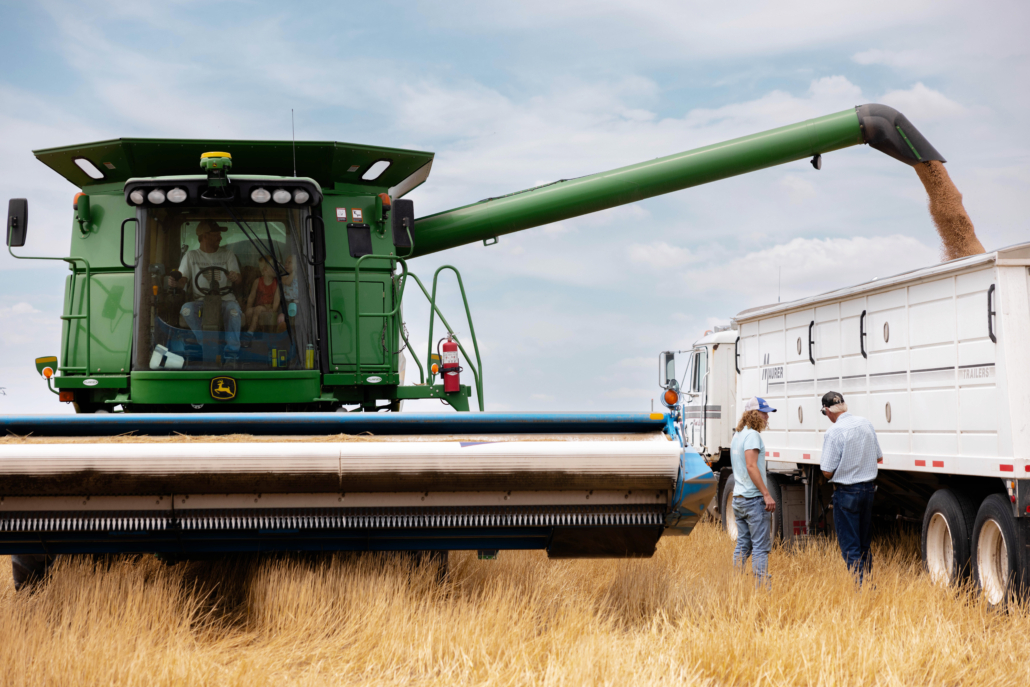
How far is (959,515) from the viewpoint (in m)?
8.38

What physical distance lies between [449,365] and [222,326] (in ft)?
6.96

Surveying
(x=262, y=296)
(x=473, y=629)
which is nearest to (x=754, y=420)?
(x=473, y=629)

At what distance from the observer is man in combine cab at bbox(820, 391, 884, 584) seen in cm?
875

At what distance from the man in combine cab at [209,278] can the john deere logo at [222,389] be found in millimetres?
256

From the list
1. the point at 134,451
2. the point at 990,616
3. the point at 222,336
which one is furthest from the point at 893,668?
the point at 222,336

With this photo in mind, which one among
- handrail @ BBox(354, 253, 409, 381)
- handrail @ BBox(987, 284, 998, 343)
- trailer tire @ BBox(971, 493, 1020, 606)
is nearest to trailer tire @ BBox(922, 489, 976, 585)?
trailer tire @ BBox(971, 493, 1020, 606)

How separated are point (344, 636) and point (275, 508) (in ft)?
2.91

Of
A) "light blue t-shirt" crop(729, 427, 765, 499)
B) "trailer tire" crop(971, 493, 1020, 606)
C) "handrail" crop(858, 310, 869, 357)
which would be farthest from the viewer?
"handrail" crop(858, 310, 869, 357)

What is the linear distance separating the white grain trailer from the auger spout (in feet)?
6.38

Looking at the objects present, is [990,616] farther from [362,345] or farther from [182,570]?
[182,570]

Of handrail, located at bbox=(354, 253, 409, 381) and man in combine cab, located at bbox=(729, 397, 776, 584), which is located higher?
handrail, located at bbox=(354, 253, 409, 381)

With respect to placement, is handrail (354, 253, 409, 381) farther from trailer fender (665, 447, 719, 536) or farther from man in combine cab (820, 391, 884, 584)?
man in combine cab (820, 391, 884, 584)

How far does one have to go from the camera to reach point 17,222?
773cm

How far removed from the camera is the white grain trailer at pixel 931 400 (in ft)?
25.3
